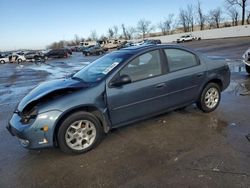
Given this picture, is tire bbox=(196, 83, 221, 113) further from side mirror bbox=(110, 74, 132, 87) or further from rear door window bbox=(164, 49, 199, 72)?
side mirror bbox=(110, 74, 132, 87)

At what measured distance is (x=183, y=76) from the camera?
Result: 4.81 metres

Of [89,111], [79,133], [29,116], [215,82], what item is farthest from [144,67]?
[29,116]

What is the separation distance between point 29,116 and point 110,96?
4.23ft

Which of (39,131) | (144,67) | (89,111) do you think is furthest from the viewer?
(144,67)

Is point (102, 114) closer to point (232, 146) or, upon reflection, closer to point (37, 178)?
point (37, 178)

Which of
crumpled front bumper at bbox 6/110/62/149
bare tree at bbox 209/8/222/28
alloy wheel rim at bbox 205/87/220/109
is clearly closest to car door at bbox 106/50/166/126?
crumpled front bumper at bbox 6/110/62/149

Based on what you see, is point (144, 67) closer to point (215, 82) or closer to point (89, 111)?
point (89, 111)

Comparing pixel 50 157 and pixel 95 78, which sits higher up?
pixel 95 78

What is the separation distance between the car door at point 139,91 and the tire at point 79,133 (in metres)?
0.36

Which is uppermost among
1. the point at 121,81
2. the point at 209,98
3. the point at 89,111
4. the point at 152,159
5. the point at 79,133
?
the point at 121,81

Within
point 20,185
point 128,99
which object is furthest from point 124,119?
point 20,185

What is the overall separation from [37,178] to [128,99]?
6.09 ft

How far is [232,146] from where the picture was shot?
3.79 meters

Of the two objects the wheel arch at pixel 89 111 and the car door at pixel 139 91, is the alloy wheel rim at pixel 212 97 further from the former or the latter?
the wheel arch at pixel 89 111
